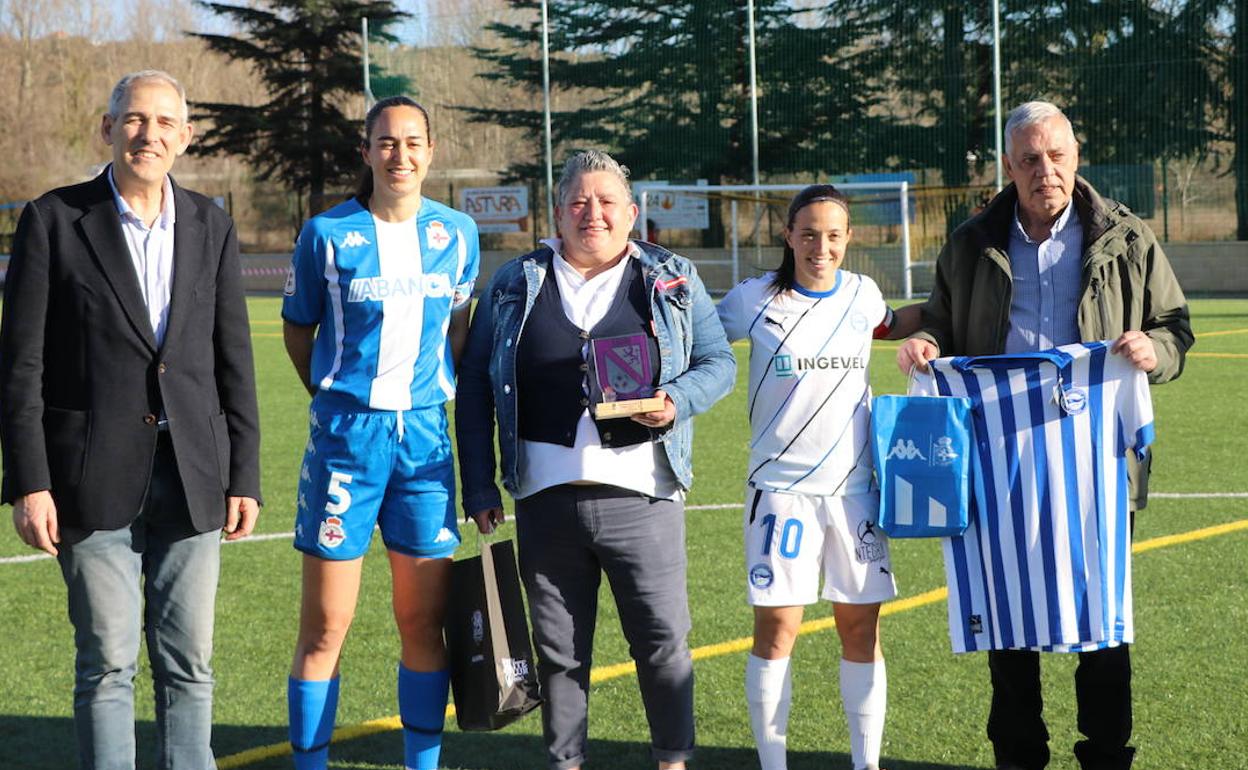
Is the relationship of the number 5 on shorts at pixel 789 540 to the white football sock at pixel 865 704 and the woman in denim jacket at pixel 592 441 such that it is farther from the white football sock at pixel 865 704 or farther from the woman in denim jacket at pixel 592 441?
the white football sock at pixel 865 704

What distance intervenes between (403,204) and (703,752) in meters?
1.86

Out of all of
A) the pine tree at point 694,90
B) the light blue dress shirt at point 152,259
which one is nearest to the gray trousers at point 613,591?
the light blue dress shirt at point 152,259

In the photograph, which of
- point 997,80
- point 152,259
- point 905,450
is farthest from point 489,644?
point 997,80

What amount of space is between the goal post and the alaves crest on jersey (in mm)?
20961

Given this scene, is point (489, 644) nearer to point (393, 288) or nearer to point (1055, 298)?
point (393, 288)

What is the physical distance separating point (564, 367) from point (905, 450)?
915mm

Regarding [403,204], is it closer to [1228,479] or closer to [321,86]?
[1228,479]

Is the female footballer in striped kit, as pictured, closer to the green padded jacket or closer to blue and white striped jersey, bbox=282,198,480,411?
blue and white striped jersey, bbox=282,198,480,411

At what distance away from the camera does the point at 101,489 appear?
3.45 meters

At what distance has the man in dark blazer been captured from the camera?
342 centimetres

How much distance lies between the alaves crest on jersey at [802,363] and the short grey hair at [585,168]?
0.61 m

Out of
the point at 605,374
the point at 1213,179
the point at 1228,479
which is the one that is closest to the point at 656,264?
the point at 605,374

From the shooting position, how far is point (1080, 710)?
4.07 metres

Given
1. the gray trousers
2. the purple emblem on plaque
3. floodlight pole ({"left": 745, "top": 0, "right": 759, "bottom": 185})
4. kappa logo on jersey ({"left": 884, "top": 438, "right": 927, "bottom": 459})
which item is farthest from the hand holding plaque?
floodlight pole ({"left": 745, "top": 0, "right": 759, "bottom": 185})
